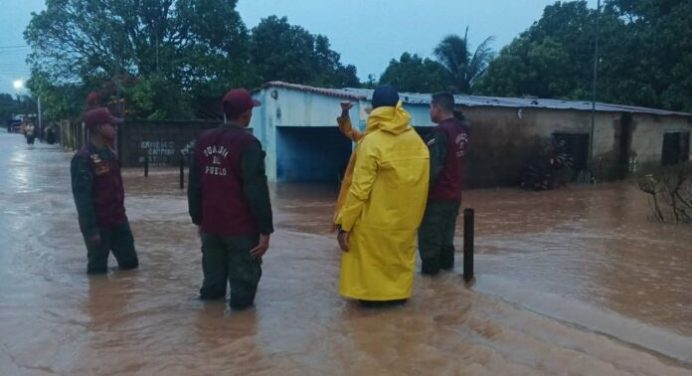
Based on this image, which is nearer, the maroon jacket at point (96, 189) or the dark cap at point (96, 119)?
the maroon jacket at point (96, 189)

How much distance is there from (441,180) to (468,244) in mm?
695

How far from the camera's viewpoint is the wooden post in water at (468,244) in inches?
277

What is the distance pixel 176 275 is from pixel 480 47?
33784 mm

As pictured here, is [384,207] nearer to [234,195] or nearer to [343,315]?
[343,315]

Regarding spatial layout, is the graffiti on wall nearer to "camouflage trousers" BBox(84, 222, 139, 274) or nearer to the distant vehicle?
"camouflage trousers" BBox(84, 222, 139, 274)

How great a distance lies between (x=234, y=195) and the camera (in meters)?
5.68

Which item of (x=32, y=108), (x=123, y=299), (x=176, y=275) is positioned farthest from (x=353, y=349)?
(x=32, y=108)

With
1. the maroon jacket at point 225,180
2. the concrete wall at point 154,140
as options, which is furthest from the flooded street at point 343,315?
the concrete wall at point 154,140

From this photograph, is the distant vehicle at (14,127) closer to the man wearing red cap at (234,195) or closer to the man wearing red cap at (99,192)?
the man wearing red cap at (99,192)

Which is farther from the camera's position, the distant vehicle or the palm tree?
the distant vehicle

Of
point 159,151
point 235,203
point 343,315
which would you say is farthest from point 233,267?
point 159,151

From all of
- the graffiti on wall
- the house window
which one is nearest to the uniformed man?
the house window

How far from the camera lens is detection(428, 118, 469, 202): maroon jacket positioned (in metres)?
7.12

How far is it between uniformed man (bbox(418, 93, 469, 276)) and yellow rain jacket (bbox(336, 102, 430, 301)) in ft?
3.69
